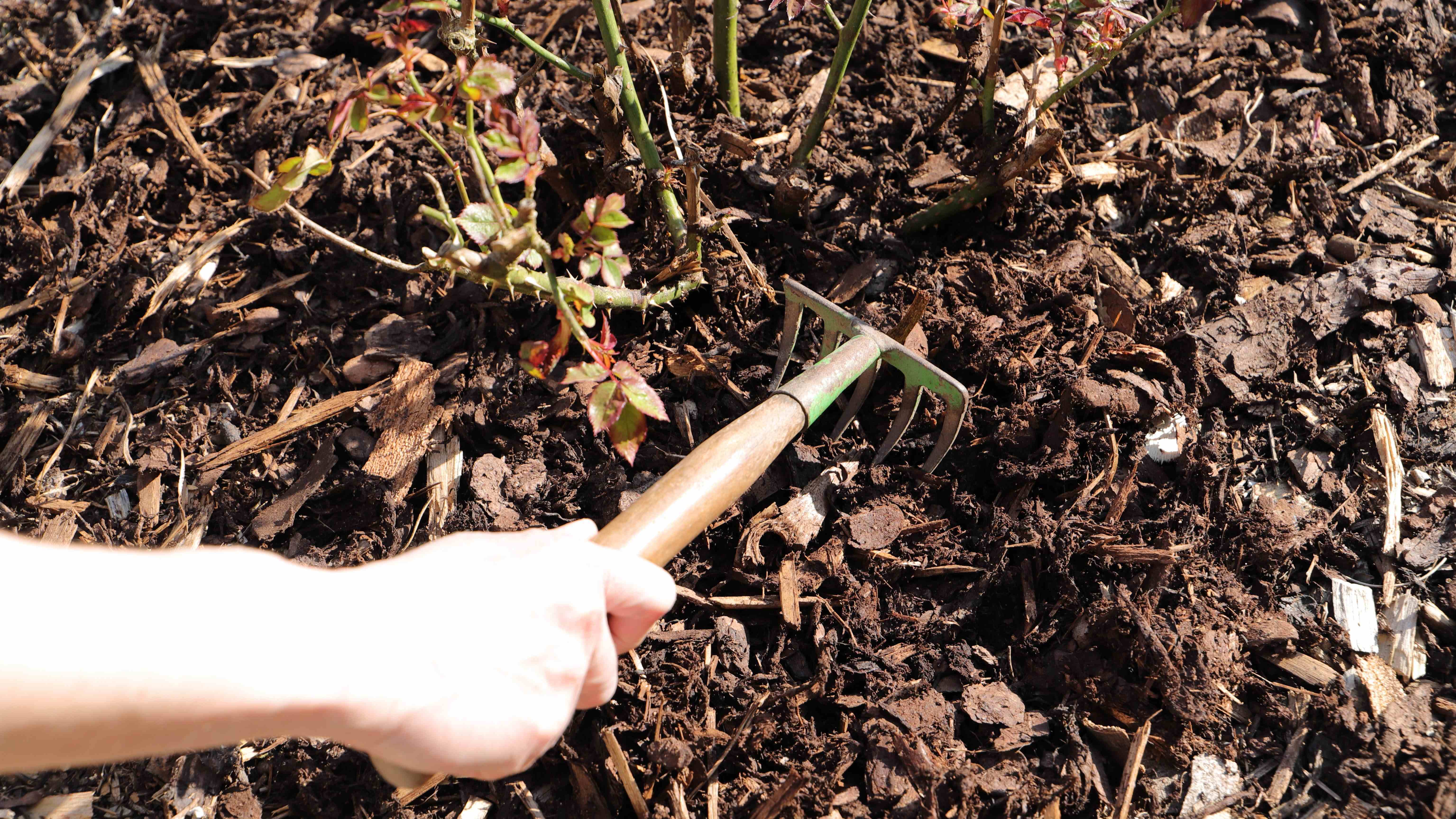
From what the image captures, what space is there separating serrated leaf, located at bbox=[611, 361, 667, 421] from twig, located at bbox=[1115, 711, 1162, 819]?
1275mm

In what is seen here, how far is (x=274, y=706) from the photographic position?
1.10m

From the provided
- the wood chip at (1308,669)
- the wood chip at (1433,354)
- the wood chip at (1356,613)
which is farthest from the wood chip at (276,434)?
the wood chip at (1433,354)

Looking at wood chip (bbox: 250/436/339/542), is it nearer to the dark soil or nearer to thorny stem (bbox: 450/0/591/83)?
the dark soil

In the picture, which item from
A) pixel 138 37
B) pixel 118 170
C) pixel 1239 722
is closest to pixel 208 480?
pixel 118 170

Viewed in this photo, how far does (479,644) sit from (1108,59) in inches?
77.8

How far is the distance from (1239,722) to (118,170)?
3.46m

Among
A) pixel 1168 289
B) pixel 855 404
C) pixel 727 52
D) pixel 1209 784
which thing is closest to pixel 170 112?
pixel 727 52

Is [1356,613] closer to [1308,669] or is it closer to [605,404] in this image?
[1308,669]

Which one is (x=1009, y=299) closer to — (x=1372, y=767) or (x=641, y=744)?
(x=1372, y=767)

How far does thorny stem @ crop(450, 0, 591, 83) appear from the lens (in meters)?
1.91

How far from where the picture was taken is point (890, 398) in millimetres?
2354

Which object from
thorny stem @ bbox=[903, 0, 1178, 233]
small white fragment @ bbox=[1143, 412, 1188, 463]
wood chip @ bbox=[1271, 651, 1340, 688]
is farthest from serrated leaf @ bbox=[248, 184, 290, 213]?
wood chip @ bbox=[1271, 651, 1340, 688]

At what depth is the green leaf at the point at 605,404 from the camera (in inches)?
63.7

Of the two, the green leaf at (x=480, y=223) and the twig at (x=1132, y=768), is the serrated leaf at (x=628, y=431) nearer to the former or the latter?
the green leaf at (x=480, y=223)
